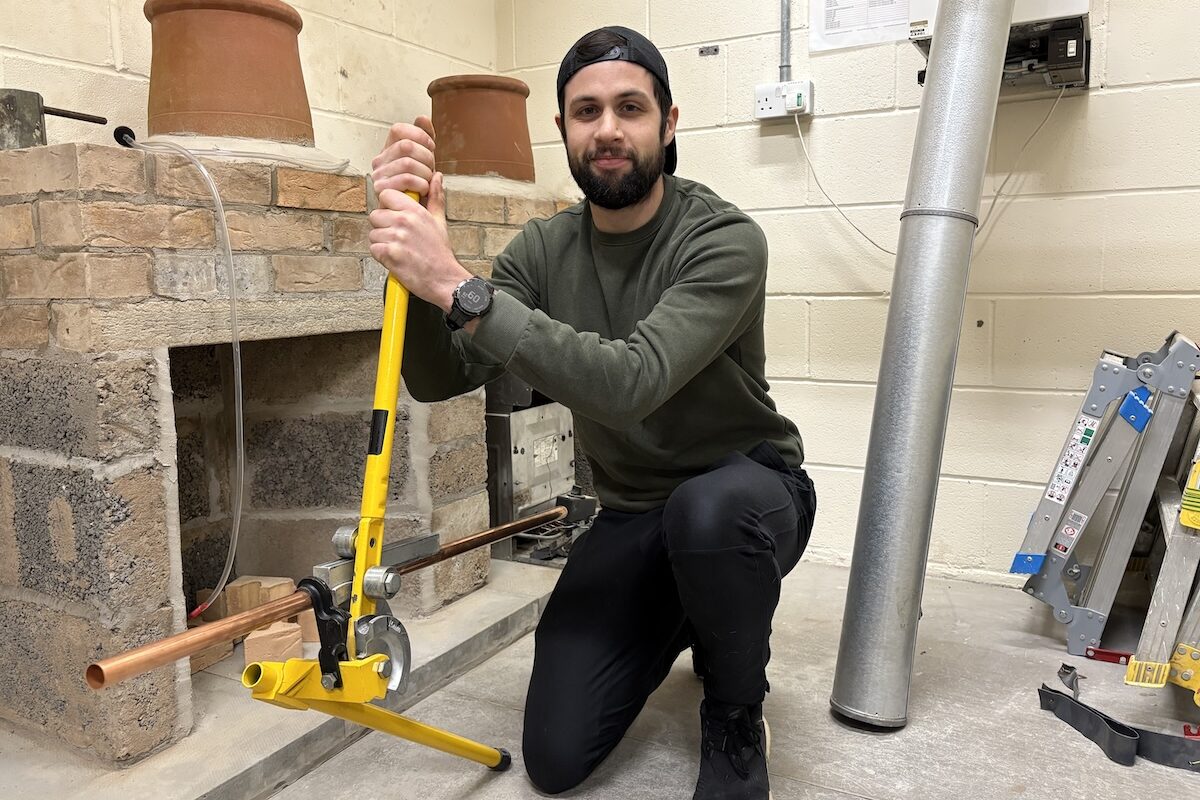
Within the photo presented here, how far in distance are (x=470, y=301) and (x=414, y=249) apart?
3.7 inches

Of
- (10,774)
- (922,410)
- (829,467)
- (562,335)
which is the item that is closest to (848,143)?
(829,467)

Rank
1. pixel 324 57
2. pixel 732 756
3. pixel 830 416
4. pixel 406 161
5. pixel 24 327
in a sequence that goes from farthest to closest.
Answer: pixel 830 416
pixel 324 57
pixel 24 327
pixel 732 756
pixel 406 161

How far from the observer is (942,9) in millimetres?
1683

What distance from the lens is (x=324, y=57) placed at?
87.0 inches

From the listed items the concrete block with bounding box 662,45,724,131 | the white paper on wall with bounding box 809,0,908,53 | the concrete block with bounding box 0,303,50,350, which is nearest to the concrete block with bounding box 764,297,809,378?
the concrete block with bounding box 662,45,724,131

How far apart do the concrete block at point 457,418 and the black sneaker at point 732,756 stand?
90 cm

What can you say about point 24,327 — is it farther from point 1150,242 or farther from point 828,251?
point 1150,242

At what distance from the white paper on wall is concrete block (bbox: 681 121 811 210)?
0.77ft

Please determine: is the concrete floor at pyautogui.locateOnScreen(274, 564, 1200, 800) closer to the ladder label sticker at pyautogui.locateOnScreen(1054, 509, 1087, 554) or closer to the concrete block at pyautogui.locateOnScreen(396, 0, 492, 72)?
the ladder label sticker at pyautogui.locateOnScreen(1054, 509, 1087, 554)

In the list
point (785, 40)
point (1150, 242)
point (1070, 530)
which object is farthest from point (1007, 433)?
point (785, 40)

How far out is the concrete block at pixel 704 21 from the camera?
2.40 m

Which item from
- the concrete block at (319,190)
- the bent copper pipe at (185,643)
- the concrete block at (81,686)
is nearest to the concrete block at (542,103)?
the concrete block at (319,190)

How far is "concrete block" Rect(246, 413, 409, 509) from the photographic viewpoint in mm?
1987

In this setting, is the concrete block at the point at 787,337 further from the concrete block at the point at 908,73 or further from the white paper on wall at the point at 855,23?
the white paper on wall at the point at 855,23
